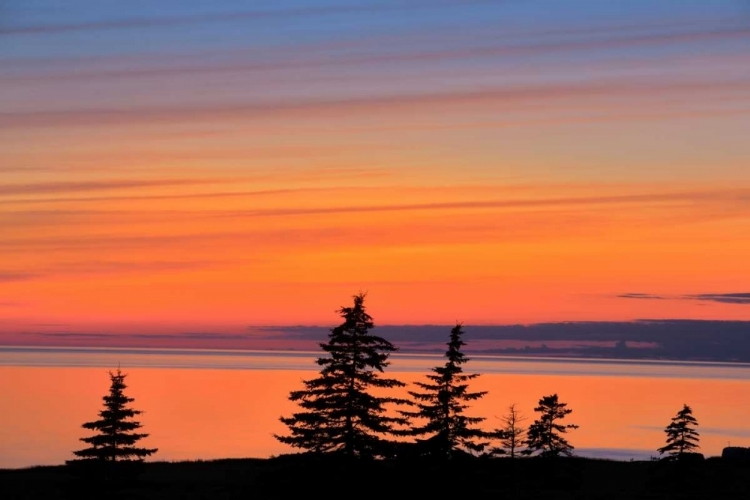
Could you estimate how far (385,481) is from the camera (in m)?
47.1

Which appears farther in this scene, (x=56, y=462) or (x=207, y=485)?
(x=56, y=462)

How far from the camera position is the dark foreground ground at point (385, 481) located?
46406 mm

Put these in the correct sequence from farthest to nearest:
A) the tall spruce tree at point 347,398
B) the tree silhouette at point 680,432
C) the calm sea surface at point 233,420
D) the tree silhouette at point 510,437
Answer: the calm sea surface at point 233,420
the tree silhouette at point 680,432
the tree silhouette at point 510,437
the tall spruce tree at point 347,398

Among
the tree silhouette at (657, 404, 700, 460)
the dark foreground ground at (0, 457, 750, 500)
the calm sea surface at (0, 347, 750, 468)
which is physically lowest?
the dark foreground ground at (0, 457, 750, 500)

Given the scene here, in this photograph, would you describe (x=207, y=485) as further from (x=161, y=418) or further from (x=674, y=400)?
(x=674, y=400)

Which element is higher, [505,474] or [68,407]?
[68,407]

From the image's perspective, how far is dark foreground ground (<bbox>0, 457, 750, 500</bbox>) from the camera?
4641 centimetres

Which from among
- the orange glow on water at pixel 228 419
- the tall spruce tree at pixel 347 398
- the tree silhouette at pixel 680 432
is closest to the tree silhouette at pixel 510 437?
the tall spruce tree at pixel 347 398

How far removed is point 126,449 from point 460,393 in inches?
614

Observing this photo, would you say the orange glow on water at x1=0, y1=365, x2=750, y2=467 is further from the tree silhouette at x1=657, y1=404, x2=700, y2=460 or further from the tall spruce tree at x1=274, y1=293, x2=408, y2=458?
the tall spruce tree at x1=274, y1=293, x2=408, y2=458

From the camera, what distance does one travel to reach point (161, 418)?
140m

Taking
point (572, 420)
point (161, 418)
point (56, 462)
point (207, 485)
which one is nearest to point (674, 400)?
point (572, 420)

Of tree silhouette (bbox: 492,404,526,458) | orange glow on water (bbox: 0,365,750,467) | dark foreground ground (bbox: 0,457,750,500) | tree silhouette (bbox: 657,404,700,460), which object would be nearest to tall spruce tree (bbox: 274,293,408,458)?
dark foreground ground (bbox: 0,457,750,500)

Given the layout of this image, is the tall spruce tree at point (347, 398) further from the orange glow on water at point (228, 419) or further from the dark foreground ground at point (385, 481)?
the orange glow on water at point (228, 419)
